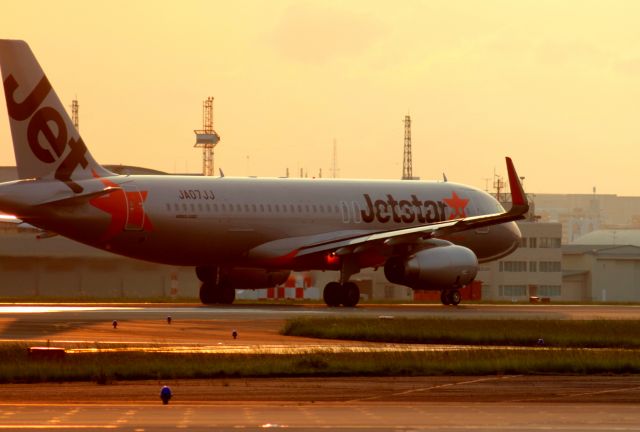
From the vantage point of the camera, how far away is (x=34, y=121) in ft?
158

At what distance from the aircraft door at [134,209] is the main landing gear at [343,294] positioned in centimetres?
802

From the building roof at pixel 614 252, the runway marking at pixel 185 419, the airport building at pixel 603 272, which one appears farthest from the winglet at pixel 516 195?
the building roof at pixel 614 252

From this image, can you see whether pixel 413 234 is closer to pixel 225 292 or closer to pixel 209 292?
pixel 225 292

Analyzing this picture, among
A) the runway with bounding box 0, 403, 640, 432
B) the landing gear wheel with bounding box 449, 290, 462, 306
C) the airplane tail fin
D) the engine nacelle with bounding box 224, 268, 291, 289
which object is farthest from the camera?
the landing gear wheel with bounding box 449, 290, 462, 306

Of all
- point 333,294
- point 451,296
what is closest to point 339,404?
point 333,294

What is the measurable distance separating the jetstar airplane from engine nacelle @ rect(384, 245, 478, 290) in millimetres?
47

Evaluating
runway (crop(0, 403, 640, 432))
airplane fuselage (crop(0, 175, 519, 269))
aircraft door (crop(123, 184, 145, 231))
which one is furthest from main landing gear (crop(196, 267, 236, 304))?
runway (crop(0, 403, 640, 432))

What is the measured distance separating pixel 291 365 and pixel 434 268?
1053 inches

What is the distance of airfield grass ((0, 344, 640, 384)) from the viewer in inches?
958

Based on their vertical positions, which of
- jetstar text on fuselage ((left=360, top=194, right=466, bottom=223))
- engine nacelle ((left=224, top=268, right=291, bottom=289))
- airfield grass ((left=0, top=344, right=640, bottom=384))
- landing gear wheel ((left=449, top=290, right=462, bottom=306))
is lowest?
airfield grass ((left=0, top=344, right=640, bottom=384))

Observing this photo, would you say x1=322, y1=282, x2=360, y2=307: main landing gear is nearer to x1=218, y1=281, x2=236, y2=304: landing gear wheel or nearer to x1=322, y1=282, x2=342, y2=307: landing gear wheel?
x1=322, y1=282, x2=342, y2=307: landing gear wheel

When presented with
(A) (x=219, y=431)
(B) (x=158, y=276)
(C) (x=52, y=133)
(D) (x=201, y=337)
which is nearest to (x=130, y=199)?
(C) (x=52, y=133)

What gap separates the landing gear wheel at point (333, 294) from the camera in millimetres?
54219

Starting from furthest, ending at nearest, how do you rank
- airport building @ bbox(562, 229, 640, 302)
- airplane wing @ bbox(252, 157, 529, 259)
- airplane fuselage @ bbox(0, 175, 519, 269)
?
1. airport building @ bbox(562, 229, 640, 302)
2. airplane wing @ bbox(252, 157, 529, 259)
3. airplane fuselage @ bbox(0, 175, 519, 269)
